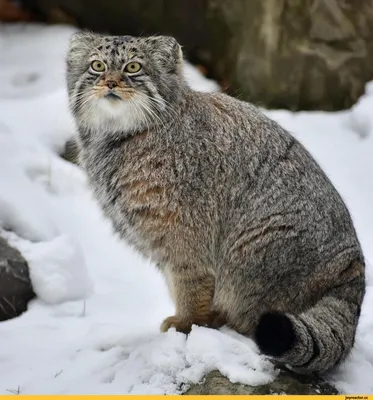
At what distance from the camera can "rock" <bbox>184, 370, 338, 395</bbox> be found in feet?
13.9

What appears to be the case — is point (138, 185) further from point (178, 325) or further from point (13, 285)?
point (13, 285)

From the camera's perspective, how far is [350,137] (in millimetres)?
8094

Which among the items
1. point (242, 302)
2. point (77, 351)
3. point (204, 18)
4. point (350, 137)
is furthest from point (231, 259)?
point (204, 18)

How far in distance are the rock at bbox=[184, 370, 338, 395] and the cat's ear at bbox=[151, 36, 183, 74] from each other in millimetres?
1805

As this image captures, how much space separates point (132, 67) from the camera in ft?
15.7

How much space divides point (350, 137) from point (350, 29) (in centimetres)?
105

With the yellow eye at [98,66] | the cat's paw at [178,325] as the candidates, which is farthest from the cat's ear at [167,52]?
the cat's paw at [178,325]

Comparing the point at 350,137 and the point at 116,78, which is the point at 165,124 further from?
the point at 350,137

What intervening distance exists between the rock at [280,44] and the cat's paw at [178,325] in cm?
394

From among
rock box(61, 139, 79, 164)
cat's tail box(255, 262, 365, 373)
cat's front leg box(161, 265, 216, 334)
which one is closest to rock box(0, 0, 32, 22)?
rock box(61, 139, 79, 164)

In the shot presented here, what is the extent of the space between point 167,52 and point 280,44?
3479 millimetres

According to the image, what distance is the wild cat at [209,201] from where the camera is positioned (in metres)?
4.70

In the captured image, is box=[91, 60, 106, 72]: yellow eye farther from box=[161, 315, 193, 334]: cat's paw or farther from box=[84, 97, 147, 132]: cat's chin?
box=[161, 315, 193, 334]: cat's paw

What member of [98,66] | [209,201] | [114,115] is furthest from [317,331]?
[98,66]
